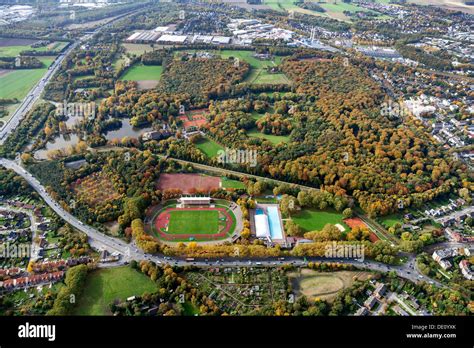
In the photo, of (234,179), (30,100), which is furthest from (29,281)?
(30,100)

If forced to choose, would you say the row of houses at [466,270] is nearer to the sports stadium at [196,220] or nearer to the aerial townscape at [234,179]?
the aerial townscape at [234,179]

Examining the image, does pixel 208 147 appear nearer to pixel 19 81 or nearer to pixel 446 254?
pixel 446 254

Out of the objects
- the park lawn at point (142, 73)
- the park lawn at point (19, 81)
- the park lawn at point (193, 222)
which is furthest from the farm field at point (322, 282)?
the park lawn at point (19, 81)

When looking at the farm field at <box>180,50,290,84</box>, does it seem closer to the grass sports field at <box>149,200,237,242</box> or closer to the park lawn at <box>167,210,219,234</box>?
the grass sports field at <box>149,200,237,242</box>

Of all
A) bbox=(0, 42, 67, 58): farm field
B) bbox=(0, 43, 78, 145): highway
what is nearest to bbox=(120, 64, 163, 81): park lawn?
bbox=(0, 43, 78, 145): highway

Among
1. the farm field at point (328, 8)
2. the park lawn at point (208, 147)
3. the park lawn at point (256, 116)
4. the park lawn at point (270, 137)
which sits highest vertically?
the farm field at point (328, 8)

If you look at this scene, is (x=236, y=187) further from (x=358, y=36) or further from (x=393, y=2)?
(x=393, y=2)

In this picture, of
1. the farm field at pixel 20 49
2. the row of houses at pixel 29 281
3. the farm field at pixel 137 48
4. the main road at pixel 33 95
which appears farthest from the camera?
the farm field at pixel 137 48
